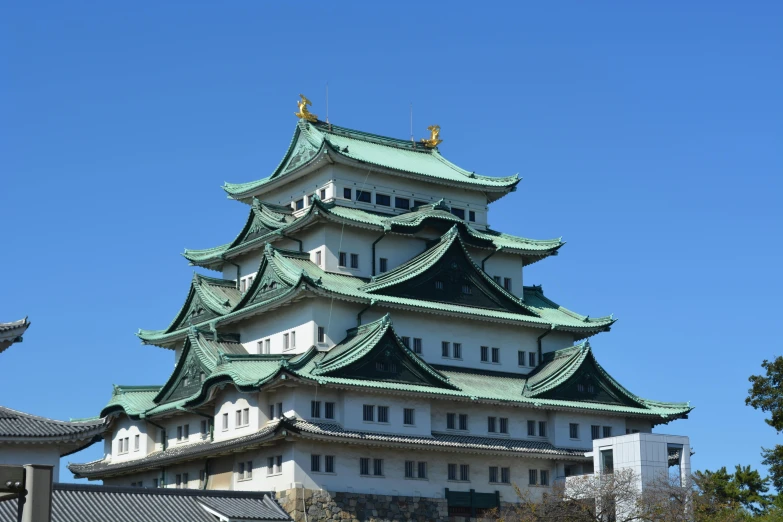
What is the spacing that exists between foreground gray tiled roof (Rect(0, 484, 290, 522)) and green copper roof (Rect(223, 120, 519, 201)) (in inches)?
942

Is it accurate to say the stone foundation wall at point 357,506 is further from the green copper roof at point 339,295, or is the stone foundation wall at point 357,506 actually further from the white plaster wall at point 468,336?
the green copper roof at point 339,295

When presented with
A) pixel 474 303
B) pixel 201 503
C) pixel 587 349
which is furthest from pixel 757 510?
pixel 201 503

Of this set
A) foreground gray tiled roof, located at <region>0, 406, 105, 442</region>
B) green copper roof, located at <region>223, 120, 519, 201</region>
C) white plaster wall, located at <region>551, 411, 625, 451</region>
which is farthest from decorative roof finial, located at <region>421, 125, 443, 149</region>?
foreground gray tiled roof, located at <region>0, 406, 105, 442</region>

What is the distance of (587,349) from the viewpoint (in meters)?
69.8

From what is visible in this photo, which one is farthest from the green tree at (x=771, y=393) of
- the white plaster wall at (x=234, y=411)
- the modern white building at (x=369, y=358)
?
the white plaster wall at (x=234, y=411)

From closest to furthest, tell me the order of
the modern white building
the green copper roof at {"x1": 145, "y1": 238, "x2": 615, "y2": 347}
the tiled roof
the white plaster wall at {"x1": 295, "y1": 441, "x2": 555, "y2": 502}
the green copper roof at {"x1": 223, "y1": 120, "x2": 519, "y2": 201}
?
the tiled roof, the white plaster wall at {"x1": 295, "y1": 441, "x2": 555, "y2": 502}, the modern white building, the green copper roof at {"x1": 145, "y1": 238, "x2": 615, "y2": 347}, the green copper roof at {"x1": 223, "y1": 120, "x2": 519, "y2": 201}

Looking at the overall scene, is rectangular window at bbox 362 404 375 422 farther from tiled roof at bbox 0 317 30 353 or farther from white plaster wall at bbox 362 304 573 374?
tiled roof at bbox 0 317 30 353

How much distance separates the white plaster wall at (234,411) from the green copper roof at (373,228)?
1103 cm

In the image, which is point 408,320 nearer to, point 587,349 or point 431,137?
point 587,349

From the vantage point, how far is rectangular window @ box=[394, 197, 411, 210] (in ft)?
242

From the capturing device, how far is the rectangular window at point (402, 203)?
73869mm

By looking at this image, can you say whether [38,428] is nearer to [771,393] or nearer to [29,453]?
[29,453]

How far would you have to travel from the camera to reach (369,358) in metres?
62.1

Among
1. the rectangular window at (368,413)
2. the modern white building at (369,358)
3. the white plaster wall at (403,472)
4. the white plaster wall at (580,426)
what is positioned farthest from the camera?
the white plaster wall at (580,426)
